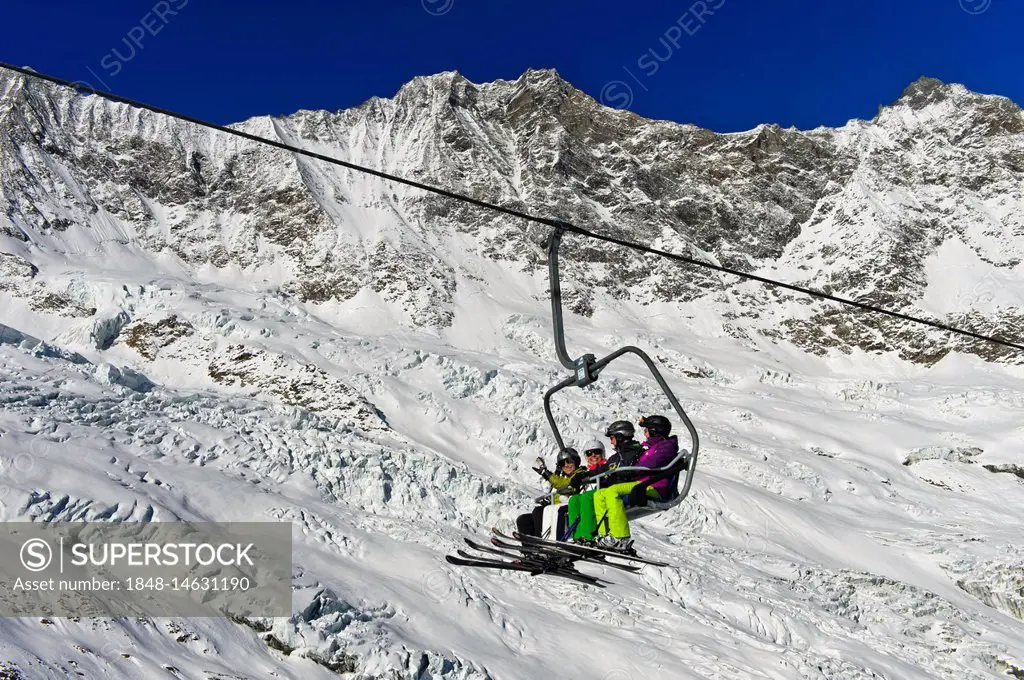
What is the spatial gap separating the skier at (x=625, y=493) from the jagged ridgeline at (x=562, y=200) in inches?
2690

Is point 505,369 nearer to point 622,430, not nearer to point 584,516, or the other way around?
point 622,430

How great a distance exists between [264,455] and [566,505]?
27570mm

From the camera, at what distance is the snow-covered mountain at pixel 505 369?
2542cm

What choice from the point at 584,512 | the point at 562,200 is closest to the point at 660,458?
the point at 584,512

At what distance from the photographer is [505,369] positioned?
5241 centimetres

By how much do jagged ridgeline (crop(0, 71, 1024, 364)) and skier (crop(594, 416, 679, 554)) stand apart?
224ft

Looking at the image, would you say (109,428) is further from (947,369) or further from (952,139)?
(952,139)

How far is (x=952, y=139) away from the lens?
4769 inches

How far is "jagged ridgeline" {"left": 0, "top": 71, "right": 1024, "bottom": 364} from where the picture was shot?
285 ft

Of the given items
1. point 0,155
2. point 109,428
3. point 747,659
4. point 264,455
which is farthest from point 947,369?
point 0,155

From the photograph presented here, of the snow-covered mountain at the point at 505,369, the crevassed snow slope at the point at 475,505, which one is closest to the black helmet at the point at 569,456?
the snow-covered mountain at the point at 505,369

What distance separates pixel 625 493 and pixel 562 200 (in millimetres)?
101152

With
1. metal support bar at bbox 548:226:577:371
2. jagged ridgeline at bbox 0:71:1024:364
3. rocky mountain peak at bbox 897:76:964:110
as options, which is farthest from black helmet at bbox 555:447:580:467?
rocky mountain peak at bbox 897:76:964:110

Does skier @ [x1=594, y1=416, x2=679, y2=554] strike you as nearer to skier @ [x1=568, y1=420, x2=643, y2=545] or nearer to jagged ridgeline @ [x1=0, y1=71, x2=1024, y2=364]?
skier @ [x1=568, y1=420, x2=643, y2=545]
